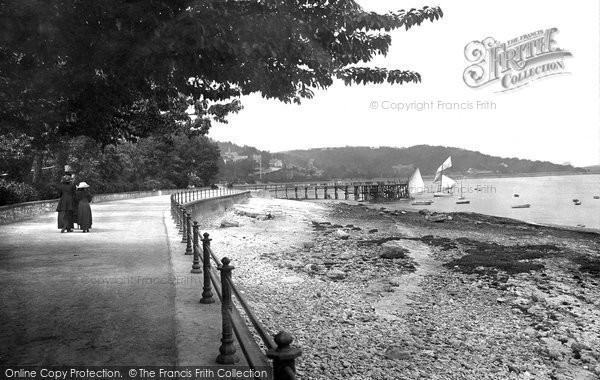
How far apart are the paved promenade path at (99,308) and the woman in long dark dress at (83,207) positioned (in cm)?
287

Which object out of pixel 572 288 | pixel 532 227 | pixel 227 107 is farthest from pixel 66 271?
pixel 532 227

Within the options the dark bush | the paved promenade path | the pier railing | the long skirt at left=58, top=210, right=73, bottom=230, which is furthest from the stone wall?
the pier railing

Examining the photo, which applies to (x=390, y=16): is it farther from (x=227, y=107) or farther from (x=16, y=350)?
(x=227, y=107)

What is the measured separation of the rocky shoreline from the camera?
25.1 ft

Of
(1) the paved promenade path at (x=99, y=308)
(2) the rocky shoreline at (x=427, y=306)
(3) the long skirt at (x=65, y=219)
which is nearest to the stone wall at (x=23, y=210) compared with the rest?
(3) the long skirt at (x=65, y=219)

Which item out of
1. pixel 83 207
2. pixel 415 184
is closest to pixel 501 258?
pixel 83 207

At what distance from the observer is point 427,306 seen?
10.9 metres

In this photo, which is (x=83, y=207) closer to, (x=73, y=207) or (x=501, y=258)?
(x=73, y=207)

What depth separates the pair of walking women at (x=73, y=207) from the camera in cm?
1421

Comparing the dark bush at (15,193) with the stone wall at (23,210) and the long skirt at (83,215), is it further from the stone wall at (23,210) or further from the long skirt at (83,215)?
the long skirt at (83,215)

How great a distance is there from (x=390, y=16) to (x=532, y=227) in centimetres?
3384

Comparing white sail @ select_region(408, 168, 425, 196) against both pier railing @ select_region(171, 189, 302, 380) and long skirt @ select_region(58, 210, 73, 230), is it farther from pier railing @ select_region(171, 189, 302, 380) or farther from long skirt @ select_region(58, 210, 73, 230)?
pier railing @ select_region(171, 189, 302, 380)

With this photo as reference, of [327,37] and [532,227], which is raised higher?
[327,37]

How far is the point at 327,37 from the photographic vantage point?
4.54m
